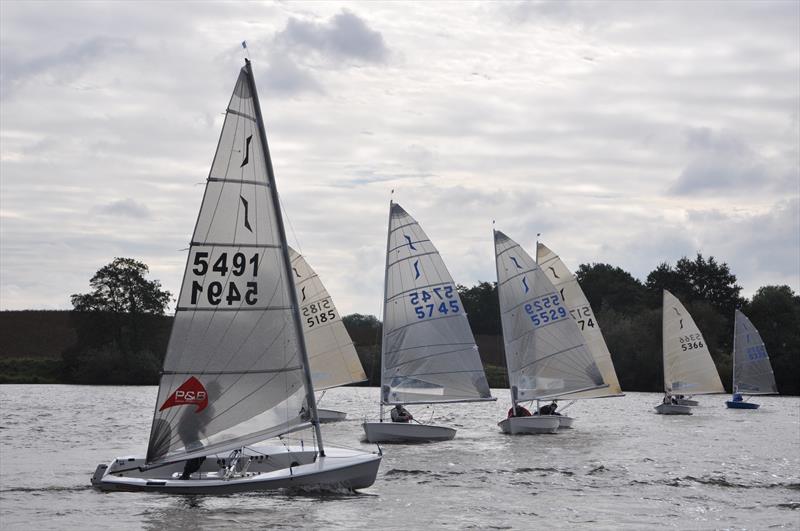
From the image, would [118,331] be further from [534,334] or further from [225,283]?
[225,283]

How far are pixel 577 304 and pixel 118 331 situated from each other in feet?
206

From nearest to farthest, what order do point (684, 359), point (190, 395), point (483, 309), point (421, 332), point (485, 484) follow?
1. point (190, 395)
2. point (485, 484)
3. point (421, 332)
4. point (684, 359)
5. point (483, 309)

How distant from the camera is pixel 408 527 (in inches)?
910

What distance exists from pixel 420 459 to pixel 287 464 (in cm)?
1038

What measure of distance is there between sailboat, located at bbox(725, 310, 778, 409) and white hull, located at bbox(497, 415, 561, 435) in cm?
3354

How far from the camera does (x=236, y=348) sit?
24.0 metres

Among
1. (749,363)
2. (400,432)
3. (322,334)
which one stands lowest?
(400,432)

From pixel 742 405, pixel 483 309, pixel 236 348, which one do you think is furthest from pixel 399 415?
pixel 483 309

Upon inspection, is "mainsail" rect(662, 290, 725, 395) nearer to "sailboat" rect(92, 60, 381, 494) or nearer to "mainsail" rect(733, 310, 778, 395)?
"mainsail" rect(733, 310, 778, 395)

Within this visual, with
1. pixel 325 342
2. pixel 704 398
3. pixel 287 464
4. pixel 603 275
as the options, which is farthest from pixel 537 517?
pixel 603 275

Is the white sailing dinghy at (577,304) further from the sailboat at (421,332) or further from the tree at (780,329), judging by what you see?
the tree at (780,329)

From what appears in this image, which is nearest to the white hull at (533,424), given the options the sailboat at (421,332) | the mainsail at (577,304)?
the sailboat at (421,332)

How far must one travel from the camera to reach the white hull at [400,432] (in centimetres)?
3897

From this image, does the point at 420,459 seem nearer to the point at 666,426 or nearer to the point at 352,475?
the point at 352,475
